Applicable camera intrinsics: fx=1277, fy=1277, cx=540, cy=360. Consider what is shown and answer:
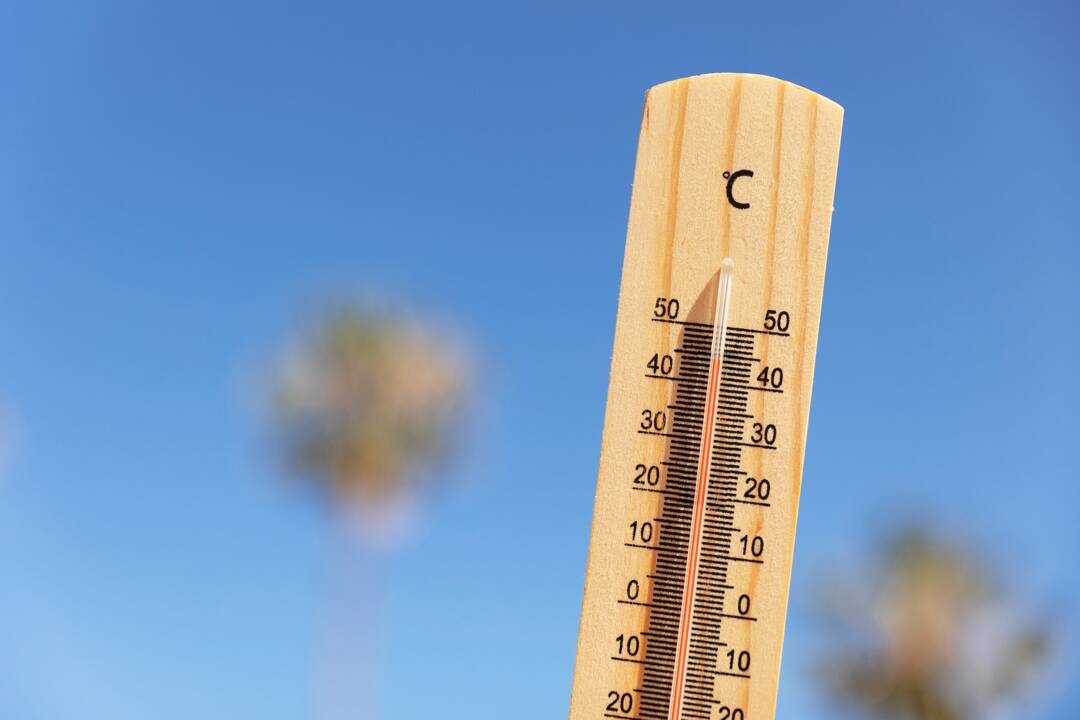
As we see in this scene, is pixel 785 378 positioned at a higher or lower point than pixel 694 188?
lower

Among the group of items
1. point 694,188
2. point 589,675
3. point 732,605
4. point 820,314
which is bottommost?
point 589,675

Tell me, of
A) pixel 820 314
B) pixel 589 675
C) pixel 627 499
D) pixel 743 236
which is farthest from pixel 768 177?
pixel 589 675

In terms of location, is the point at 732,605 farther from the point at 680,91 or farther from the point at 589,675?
the point at 680,91

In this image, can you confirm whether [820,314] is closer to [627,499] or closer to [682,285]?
[682,285]

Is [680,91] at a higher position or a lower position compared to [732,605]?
higher

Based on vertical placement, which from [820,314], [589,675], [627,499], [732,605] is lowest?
[589,675]

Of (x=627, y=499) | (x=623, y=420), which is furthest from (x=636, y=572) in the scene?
(x=623, y=420)
